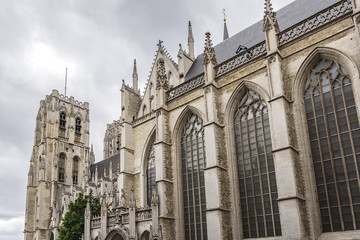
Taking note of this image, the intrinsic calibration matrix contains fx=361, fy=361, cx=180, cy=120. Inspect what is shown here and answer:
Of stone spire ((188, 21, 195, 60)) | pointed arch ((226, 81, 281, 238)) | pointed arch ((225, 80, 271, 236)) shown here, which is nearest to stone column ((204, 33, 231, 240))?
pointed arch ((225, 80, 271, 236))

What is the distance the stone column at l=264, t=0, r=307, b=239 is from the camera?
12.7m

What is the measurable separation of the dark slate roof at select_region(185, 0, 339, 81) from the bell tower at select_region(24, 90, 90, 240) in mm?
25686

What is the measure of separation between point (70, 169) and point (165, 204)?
107ft

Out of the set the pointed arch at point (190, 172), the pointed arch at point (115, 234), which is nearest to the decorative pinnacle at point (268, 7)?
the pointed arch at point (190, 172)

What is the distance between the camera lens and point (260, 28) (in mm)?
21203

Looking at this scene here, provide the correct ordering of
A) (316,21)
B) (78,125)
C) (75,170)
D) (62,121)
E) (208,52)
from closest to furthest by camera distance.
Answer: (316,21) → (208,52) → (75,170) → (62,121) → (78,125)

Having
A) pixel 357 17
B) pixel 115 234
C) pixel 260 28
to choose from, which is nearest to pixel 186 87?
pixel 260 28

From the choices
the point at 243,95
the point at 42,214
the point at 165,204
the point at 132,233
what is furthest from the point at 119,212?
the point at 42,214

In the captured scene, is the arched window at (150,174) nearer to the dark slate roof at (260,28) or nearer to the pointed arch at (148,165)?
the pointed arch at (148,165)

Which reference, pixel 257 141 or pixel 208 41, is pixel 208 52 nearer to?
pixel 208 41

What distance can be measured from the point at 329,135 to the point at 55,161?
1516 inches

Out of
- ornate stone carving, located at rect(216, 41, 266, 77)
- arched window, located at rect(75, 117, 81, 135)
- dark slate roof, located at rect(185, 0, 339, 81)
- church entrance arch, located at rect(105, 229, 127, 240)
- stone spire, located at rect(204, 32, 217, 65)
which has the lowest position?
church entrance arch, located at rect(105, 229, 127, 240)

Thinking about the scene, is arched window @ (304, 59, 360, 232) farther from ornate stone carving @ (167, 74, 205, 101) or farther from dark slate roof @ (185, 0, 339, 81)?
ornate stone carving @ (167, 74, 205, 101)

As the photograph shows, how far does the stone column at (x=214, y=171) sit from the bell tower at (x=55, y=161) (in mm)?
27899
